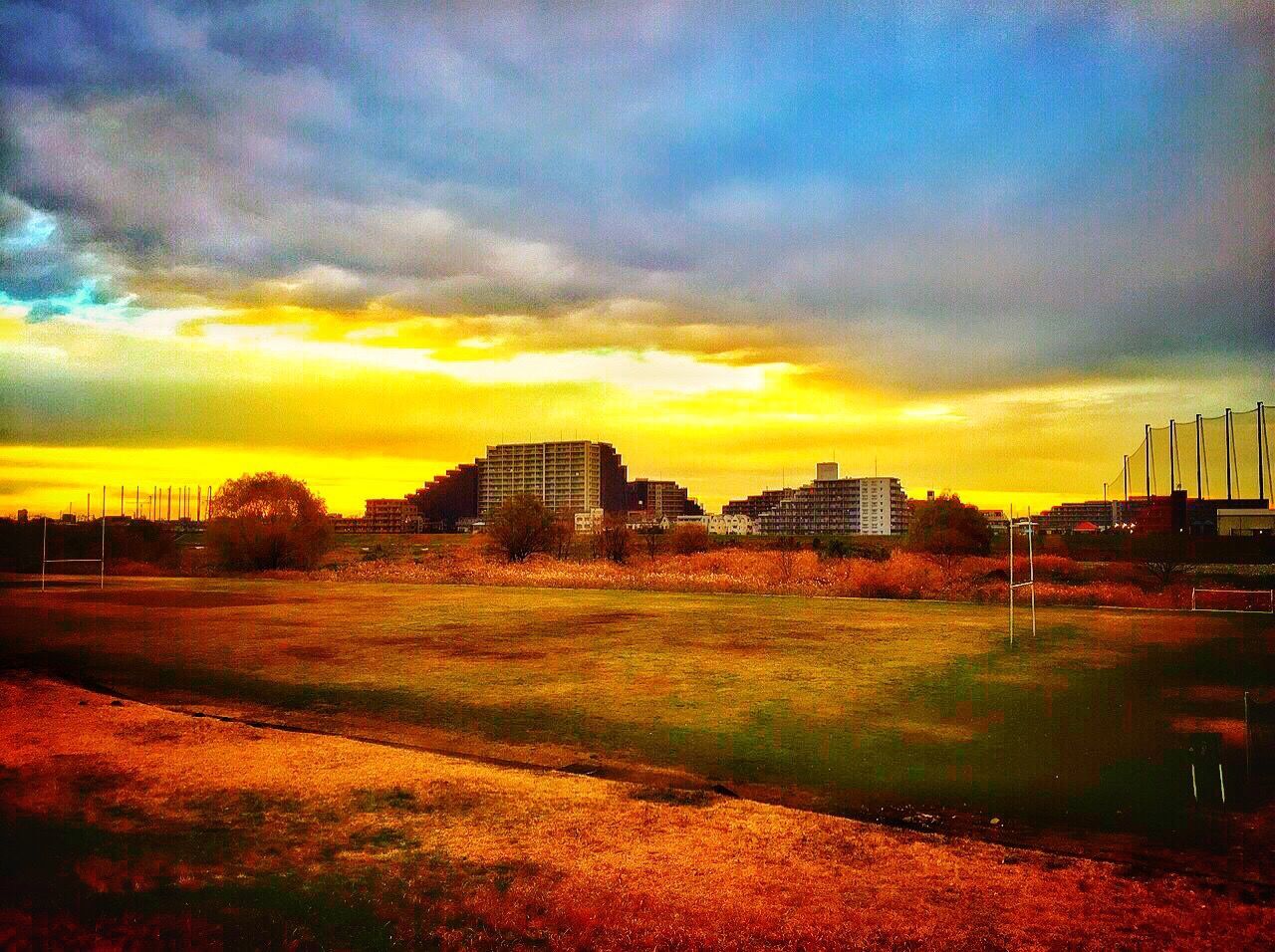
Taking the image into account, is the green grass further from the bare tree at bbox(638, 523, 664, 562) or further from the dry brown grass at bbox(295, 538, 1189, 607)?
the bare tree at bbox(638, 523, 664, 562)

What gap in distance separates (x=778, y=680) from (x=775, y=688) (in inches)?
21.5

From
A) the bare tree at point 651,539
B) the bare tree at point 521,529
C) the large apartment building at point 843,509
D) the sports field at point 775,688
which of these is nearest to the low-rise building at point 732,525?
the large apartment building at point 843,509

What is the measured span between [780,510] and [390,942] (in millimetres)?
151483

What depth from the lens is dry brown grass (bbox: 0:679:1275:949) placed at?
416 cm

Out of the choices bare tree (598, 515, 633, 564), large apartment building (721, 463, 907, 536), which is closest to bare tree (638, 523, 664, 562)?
bare tree (598, 515, 633, 564)

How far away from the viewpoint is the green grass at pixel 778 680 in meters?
7.07

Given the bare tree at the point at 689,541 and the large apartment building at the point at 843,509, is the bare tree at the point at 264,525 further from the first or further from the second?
the large apartment building at the point at 843,509

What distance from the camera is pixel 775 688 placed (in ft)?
34.7

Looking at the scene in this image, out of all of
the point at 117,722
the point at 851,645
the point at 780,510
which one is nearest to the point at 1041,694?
the point at 851,645

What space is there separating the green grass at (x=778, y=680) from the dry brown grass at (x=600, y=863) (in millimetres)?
1095

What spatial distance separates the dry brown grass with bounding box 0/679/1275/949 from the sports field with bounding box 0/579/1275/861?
857 mm

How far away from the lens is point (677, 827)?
18.2 ft

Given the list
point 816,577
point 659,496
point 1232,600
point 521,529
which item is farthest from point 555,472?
point 1232,600

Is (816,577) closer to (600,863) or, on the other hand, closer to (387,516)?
(600,863)
